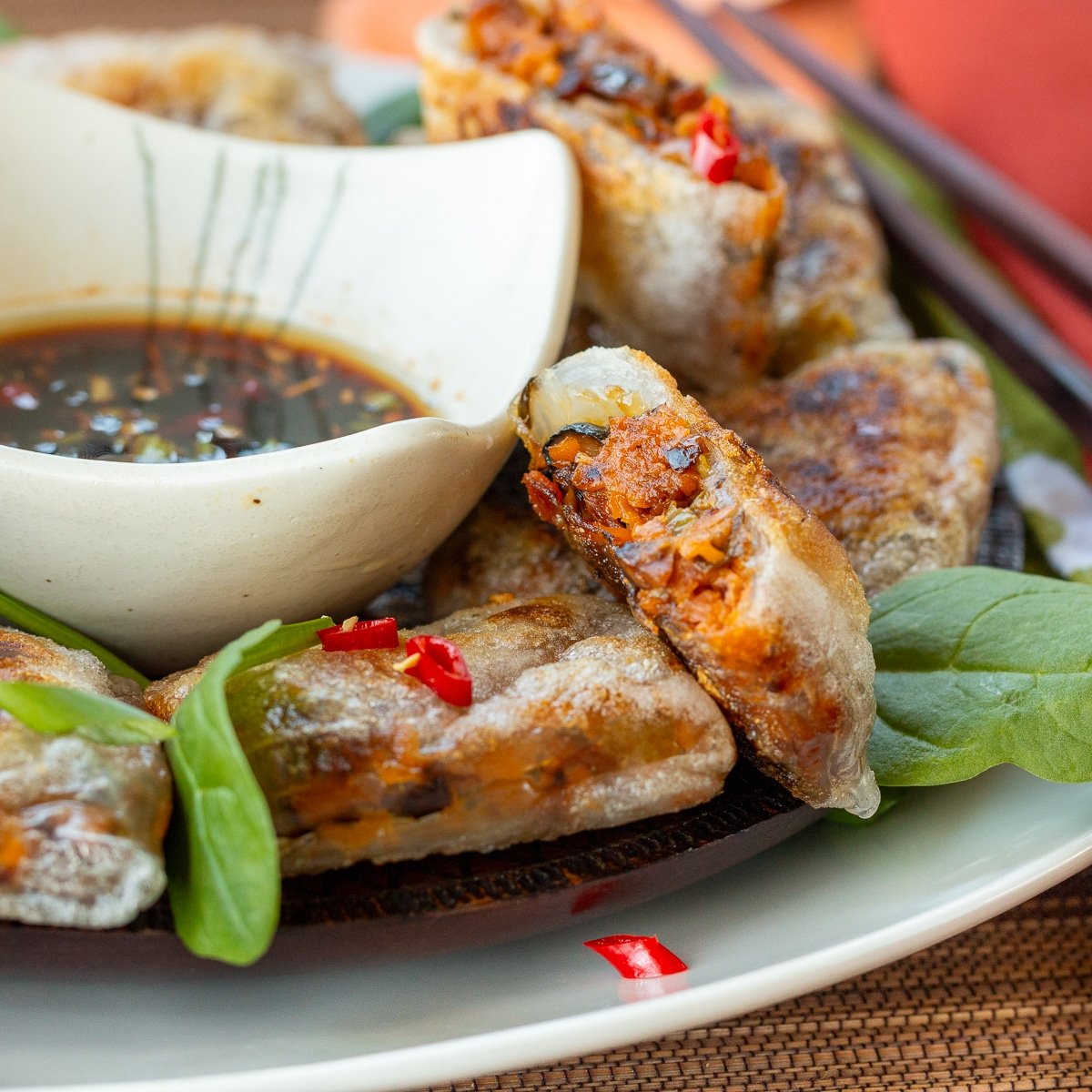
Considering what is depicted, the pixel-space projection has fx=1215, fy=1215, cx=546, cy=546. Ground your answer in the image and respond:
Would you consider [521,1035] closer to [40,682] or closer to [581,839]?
[581,839]

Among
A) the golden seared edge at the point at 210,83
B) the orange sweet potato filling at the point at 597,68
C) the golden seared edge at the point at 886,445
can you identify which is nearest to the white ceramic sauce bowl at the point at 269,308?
the orange sweet potato filling at the point at 597,68

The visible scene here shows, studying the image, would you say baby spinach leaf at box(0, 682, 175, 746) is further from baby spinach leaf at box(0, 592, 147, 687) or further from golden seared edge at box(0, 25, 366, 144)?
golden seared edge at box(0, 25, 366, 144)

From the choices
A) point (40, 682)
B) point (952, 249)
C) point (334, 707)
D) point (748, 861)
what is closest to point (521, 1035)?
point (334, 707)

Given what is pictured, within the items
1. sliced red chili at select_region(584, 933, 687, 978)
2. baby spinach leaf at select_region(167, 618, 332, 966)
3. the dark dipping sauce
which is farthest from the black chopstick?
baby spinach leaf at select_region(167, 618, 332, 966)

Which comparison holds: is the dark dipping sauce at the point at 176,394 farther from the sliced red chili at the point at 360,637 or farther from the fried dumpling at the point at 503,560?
the sliced red chili at the point at 360,637

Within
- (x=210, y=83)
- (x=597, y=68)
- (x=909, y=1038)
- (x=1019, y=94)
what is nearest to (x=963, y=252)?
(x=1019, y=94)

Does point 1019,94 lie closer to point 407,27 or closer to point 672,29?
point 672,29
